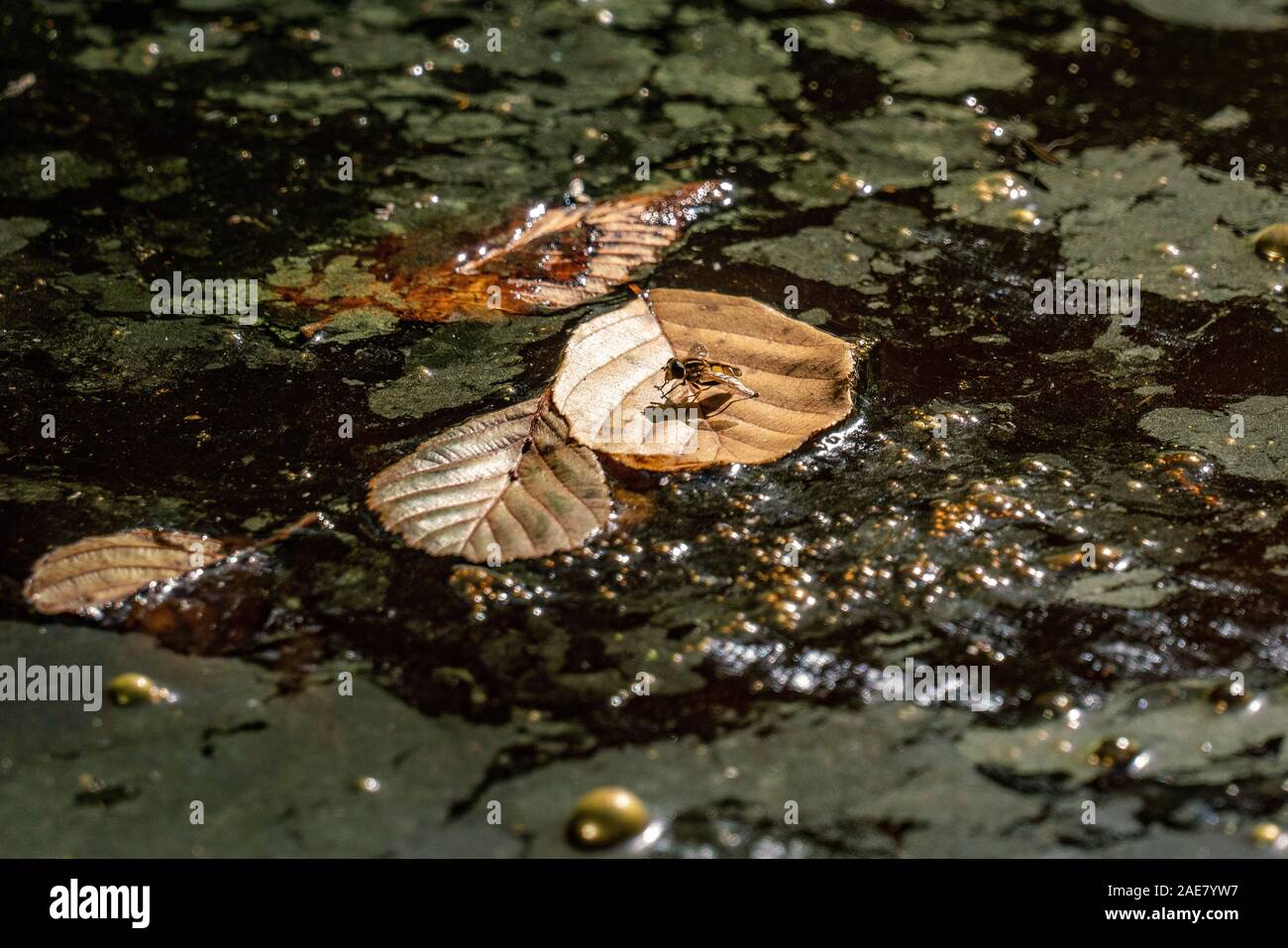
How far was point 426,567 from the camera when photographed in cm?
157

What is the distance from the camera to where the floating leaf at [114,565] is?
1519mm

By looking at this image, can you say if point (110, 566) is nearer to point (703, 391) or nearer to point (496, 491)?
point (496, 491)

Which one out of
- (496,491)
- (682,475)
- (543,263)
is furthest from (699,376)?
(543,263)

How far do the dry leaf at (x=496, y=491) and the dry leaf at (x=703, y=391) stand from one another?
6 cm

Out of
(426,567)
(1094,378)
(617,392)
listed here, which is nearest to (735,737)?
(426,567)

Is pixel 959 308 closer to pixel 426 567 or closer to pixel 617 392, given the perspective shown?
pixel 617 392

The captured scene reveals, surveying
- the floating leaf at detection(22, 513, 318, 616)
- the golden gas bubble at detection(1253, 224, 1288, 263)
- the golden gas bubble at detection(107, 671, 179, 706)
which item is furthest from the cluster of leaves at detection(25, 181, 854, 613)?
the golden gas bubble at detection(1253, 224, 1288, 263)

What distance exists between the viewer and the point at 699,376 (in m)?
A: 1.89

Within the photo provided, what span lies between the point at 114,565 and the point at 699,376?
0.89 m

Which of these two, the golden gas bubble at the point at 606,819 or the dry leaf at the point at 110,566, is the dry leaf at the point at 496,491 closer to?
the dry leaf at the point at 110,566

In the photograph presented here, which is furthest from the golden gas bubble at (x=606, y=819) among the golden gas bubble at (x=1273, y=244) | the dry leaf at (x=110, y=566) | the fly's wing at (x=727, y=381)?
the golden gas bubble at (x=1273, y=244)

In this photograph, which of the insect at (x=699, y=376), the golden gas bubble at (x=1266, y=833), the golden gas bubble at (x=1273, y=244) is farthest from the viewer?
the golden gas bubble at (x=1273, y=244)
